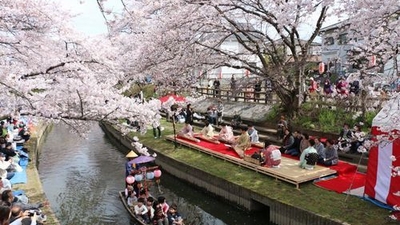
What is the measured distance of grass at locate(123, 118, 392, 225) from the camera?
9.84 m

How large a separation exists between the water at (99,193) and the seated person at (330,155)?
3.13 metres

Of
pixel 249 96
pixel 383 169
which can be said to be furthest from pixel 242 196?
pixel 249 96

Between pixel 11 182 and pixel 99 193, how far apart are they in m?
3.85

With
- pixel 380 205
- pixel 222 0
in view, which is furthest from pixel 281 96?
pixel 380 205

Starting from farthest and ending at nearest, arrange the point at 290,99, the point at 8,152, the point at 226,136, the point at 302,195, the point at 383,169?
the point at 290,99 < the point at 226,136 < the point at 8,152 < the point at 302,195 < the point at 383,169

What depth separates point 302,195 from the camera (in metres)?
11.5

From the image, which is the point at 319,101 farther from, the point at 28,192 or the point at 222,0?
the point at 28,192

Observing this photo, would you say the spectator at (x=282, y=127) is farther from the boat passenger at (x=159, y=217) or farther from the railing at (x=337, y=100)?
the boat passenger at (x=159, y=217)

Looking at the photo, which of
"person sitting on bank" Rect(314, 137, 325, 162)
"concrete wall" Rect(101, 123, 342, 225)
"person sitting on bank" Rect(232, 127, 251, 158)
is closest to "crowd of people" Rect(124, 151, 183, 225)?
"concrete wall" Rect(101, 123, 342, 225)

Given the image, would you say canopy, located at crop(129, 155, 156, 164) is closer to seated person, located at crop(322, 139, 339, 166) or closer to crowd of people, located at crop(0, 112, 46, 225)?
crowd of people, located at crop(0, 112, 46, 225)

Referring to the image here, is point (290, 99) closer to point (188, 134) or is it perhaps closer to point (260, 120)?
point (260, 120)

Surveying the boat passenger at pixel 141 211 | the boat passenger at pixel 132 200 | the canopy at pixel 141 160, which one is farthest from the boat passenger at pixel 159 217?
the canopy at pixel 141 160

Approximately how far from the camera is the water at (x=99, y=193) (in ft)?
43.8

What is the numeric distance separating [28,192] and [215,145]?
8.69 m
